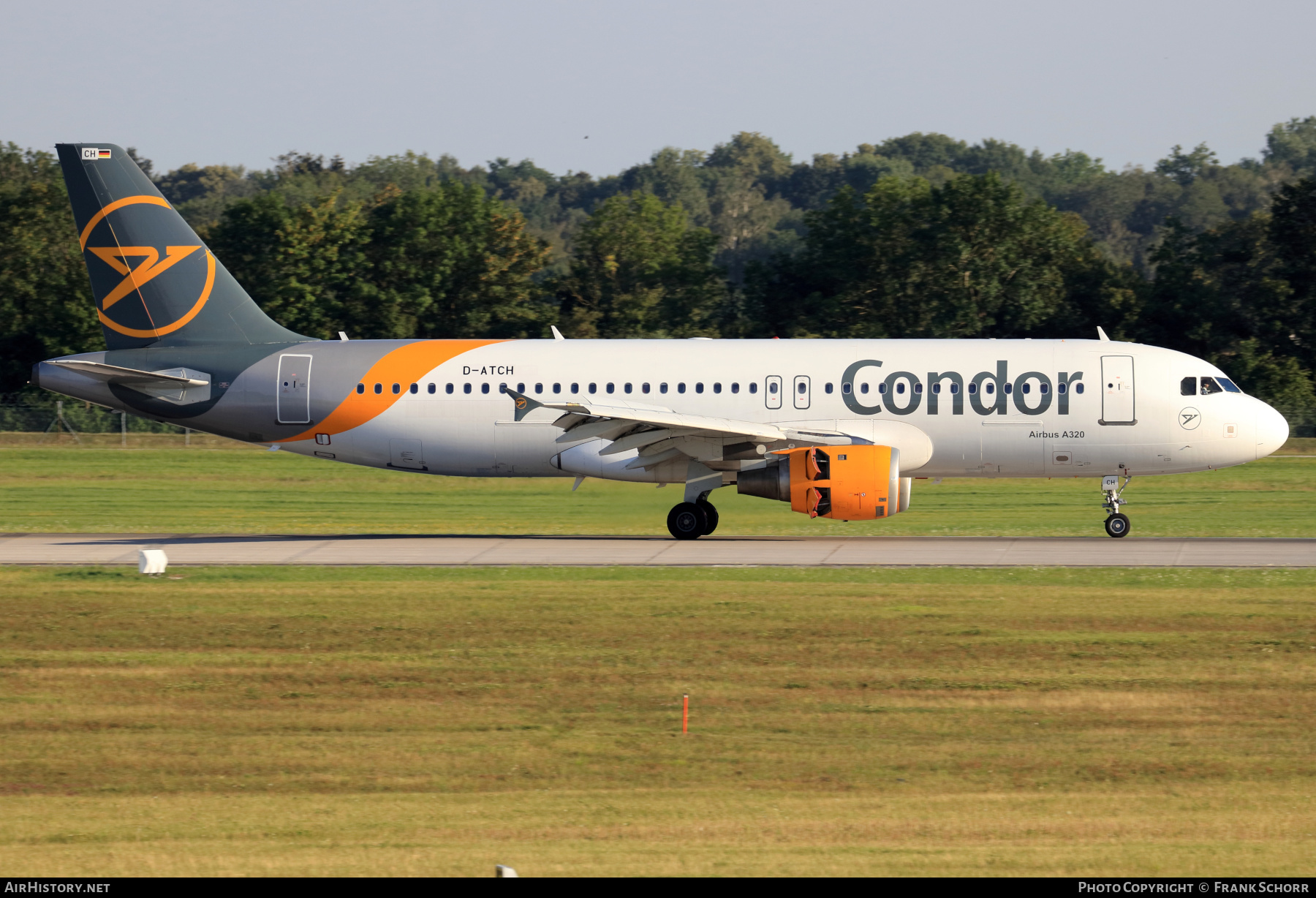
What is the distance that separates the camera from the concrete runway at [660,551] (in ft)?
89.6

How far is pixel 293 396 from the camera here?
3127 cm

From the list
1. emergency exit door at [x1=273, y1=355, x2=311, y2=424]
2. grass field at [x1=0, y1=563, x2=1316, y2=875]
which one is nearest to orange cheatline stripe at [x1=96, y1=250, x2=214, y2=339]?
emergency exit door at [x1=273, y1=355, x2=311, y2=424]

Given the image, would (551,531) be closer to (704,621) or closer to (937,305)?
(704,621)

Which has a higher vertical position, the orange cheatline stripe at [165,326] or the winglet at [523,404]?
the orange cheatline stripe at [165,326]

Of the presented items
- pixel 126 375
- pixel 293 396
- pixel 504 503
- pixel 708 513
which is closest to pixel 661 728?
pixel 708 513

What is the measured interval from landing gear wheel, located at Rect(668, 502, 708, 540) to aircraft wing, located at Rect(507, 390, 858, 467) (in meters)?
1.21

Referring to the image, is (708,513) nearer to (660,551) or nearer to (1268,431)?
(660,551)

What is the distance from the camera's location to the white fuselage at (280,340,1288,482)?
3020cm

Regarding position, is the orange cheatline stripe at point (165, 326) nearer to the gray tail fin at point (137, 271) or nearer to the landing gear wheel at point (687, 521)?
the gray tail fin at point (137, 271)

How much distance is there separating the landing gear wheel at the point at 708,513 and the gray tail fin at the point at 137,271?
33.1 feet

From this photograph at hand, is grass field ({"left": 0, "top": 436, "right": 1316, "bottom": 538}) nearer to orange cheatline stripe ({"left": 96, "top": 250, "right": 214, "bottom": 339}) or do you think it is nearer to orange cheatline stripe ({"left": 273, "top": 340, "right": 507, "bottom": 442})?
orange cheatline stripe ({"left": 273, "top": 340, "right": 507, "bottom": 442})

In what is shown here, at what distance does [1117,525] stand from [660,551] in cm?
973

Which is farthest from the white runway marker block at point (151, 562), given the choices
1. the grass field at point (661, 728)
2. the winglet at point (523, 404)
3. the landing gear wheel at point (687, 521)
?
the landing gear wheel at point (687, 521)
